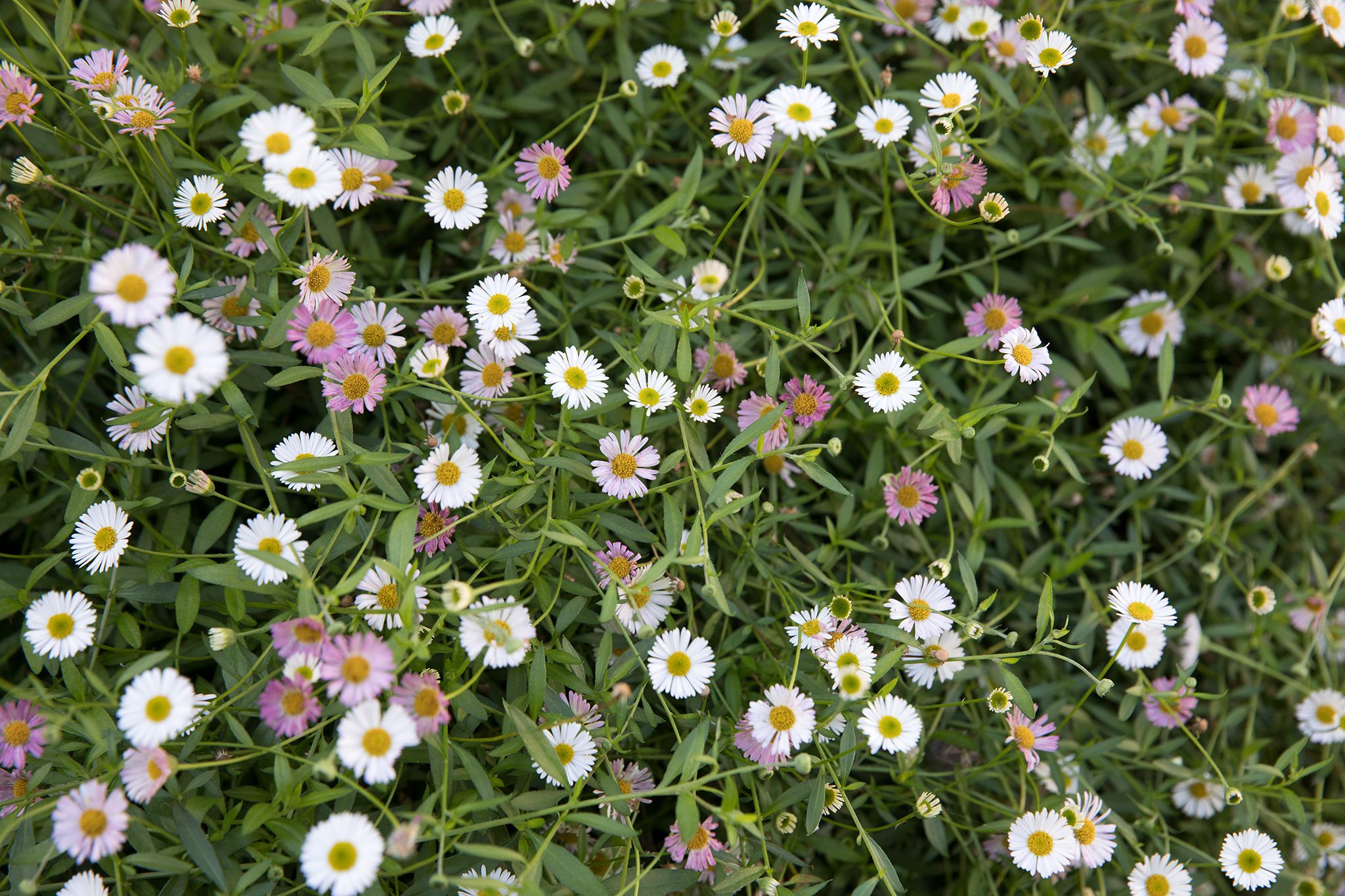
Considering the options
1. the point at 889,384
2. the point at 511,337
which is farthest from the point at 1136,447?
the point at 511,337

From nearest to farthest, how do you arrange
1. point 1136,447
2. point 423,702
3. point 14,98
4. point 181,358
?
point 181,358
point 423,702
point 14,98
point 1136,447

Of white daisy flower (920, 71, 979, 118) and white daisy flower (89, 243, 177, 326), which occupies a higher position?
white daisy flower (89, 243, 177, 326)

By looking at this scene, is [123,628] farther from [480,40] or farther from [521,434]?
[480,40]

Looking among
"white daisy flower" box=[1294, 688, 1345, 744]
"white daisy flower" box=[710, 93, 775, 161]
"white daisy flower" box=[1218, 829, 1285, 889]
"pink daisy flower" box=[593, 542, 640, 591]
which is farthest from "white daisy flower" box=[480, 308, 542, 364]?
"white daisy flower" box=[1294, 688, 1345, 744]

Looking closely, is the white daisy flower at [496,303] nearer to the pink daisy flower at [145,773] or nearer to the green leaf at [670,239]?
the green leaf at [670,239]

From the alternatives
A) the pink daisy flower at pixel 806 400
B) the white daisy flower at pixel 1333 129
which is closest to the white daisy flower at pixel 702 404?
the pink daisy flower at pixel 806 400

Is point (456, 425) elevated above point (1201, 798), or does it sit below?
above

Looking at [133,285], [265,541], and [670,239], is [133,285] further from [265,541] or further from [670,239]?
[670,239]

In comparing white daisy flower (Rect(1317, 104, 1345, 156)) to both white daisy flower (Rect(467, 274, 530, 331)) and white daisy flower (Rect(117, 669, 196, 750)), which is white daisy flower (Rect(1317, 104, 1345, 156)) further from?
white daisy flower (Rect(117, 669, 196, 750))
